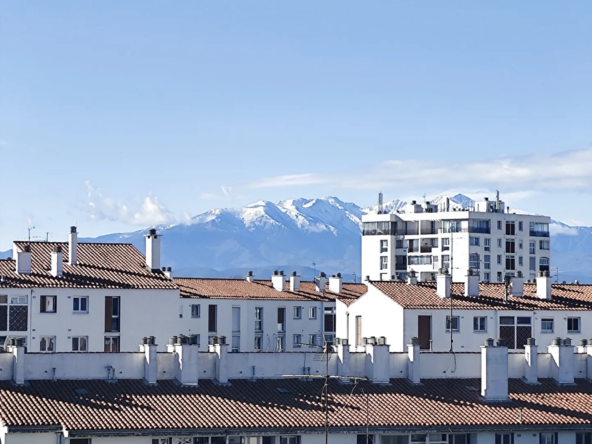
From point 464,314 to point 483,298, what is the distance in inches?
136

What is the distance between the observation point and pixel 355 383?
66.9 metres

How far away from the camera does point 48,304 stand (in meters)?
94.8

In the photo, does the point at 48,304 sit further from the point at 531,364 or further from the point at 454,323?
the point at 531,364

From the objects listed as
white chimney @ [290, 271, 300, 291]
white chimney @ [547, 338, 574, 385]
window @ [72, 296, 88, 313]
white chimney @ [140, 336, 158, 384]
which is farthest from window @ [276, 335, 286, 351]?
white chimney @ [140, 336, 158, 384]

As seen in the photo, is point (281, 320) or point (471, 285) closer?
point (471, 285)

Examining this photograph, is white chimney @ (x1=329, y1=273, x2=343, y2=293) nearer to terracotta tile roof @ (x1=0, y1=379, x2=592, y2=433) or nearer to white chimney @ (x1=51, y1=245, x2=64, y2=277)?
white chimney @ (x1=51, y1=245, x2=64, y2=277)

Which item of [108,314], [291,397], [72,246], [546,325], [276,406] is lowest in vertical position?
[276,406]

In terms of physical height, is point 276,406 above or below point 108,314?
below

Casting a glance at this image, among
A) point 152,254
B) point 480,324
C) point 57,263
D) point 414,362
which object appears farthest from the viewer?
point 480,324

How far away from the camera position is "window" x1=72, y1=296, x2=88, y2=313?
95.4 m

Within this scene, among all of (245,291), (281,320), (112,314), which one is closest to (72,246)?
(112,314)

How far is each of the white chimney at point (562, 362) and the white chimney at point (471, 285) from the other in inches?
1172

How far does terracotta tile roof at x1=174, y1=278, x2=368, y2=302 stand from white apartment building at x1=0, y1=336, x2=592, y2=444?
208 ft

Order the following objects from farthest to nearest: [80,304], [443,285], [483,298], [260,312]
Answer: [260,312] < [483,298] < [443,285] < [80,304]
